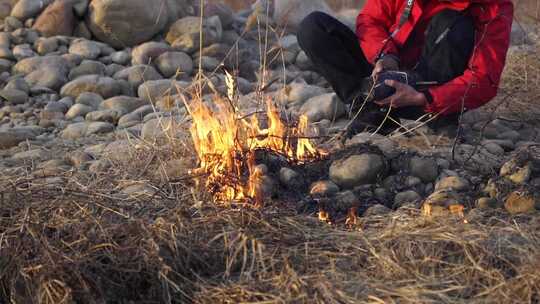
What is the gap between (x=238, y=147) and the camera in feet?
10.7

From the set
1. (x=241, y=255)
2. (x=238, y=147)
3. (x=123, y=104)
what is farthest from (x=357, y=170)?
(x=123, y=104)

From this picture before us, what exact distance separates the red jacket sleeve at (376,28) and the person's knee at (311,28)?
0.22m

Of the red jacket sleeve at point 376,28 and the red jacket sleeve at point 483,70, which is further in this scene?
the red jacket sleeve at point 376,28

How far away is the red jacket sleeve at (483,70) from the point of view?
12.0 ft

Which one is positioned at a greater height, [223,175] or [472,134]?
[223,175]

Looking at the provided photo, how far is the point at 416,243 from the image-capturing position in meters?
2.49

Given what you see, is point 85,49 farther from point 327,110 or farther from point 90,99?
point 327,110

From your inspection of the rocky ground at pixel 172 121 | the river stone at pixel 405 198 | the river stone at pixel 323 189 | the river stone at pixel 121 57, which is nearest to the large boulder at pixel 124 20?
the rocky ground at pixel 172 121

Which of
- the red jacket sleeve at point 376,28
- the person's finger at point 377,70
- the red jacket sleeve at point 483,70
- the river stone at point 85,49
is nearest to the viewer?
the red jacket sleeve at point 483,70

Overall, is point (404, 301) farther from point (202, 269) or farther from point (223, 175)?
point (223, 175)

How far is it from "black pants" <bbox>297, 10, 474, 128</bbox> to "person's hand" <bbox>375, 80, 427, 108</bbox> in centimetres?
11

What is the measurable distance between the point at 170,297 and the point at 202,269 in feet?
0.57

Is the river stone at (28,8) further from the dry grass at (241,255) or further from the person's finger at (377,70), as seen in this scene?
the dry grass at (241,255)

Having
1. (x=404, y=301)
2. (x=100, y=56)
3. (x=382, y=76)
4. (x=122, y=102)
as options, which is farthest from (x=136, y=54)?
(x=404, y=301)
